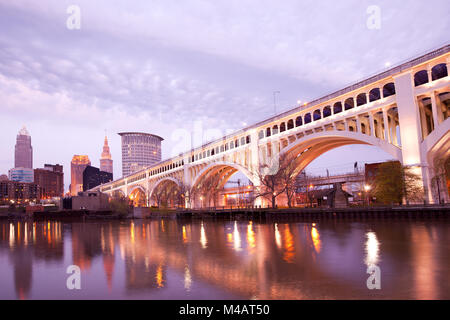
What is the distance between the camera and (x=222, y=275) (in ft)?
35.3

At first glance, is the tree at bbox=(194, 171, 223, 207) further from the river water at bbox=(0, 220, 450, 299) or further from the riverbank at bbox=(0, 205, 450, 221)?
the river water at bbox=(0, 220, 450, 299)

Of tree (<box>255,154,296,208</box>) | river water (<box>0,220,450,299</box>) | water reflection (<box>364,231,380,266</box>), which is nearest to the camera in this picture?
river water (<box>0,220,450,299</box>)

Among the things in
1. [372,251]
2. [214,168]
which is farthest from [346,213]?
[214,168]

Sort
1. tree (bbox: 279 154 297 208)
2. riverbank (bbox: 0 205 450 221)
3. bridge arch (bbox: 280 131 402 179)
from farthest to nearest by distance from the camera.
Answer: tree (bbox: 279 154 297 208)
bridge arch (bbox: 280 131 402 179)
riverbank (bbox: 0 205 450 221)

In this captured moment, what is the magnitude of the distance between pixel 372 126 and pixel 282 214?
1751 cm

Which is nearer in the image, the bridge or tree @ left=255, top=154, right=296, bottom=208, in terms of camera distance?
the bridge

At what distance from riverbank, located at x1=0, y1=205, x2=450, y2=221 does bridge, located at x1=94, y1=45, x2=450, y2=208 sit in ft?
16.5

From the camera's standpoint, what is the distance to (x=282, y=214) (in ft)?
155

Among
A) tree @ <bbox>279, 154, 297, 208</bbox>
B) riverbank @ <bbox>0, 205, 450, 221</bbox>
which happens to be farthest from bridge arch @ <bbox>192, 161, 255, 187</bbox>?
riverbank @ <bbox>0, 205, 450, 221</bbox>

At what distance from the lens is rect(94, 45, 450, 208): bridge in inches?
1437

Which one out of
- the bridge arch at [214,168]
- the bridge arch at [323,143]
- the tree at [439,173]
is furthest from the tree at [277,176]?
the tree at [439,173]

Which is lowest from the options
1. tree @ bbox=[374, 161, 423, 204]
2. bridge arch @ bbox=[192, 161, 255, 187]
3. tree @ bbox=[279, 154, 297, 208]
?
tree @ bbox=[374, 161, 423, 204]

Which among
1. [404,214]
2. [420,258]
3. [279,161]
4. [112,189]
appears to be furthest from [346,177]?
[112,189]
